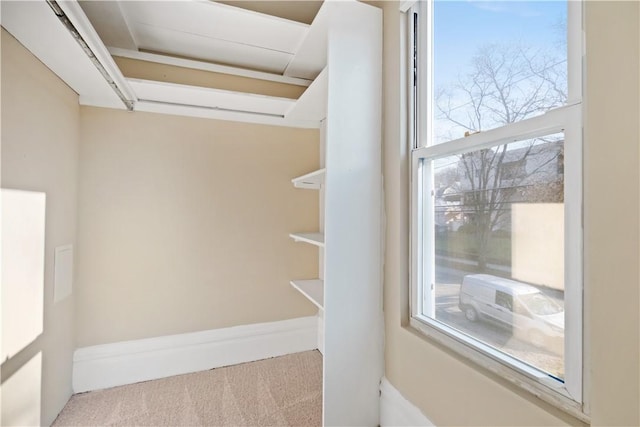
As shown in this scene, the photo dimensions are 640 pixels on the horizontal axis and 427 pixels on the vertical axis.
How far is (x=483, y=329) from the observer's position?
3.84ft

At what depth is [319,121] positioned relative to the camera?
2.58 meters

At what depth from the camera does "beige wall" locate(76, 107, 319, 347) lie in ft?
6.82

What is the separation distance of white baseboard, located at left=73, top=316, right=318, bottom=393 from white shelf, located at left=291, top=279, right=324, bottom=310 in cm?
34

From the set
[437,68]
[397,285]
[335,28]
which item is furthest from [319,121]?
[397,285]

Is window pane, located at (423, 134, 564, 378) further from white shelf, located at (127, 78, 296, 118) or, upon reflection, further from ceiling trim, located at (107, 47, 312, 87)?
ceiling trim, located at (107, 47, 312, 87)

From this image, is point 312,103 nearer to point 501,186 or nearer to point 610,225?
point 501,186

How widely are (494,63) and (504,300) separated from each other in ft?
2.81

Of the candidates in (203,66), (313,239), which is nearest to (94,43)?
(203,66)

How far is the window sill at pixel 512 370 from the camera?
0.88m

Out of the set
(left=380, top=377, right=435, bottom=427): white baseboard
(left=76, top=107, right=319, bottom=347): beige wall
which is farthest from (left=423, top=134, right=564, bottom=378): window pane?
(left=76, top=107, right=319, bottom=347): beige wall

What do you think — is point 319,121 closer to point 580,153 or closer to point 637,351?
point 580,153

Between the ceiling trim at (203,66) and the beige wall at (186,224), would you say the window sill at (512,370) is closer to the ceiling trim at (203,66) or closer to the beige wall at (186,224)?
the beige wall at (186,224)

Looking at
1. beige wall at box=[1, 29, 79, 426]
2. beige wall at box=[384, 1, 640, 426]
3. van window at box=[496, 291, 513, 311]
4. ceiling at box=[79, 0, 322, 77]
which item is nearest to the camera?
beige wall at box=[384, 1, 640, 426]

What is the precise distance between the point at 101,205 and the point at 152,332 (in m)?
0.95
